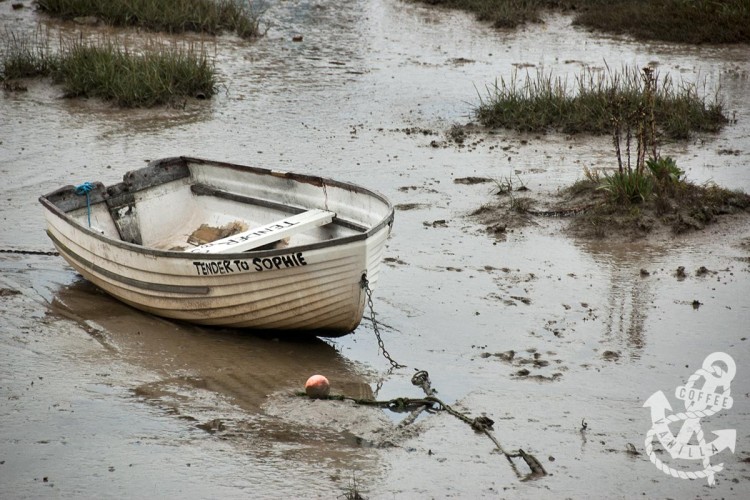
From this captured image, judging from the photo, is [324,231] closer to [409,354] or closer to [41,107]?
[409,354]

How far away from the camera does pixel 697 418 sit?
19.3ft

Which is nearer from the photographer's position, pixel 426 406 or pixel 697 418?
pixel 697 418

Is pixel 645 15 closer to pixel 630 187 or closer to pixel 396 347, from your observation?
pixel 630 187

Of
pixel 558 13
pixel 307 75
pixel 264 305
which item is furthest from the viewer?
pixel 558 13

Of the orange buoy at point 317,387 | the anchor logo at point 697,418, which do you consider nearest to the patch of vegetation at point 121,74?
the orange buoy at point 317,387

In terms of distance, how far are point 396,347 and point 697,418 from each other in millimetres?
2181

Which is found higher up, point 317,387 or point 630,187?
point 630,187

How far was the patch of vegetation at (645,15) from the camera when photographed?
16.6 meters

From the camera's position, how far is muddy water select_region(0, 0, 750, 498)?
529cm

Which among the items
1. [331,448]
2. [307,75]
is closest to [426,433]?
[331,448]

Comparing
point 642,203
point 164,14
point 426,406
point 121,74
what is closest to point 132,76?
point 121,74

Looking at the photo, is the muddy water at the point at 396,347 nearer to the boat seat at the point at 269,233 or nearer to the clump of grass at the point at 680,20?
the boat seat at the point at 269,233

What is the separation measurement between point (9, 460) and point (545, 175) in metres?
6.91

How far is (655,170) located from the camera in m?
9.12
